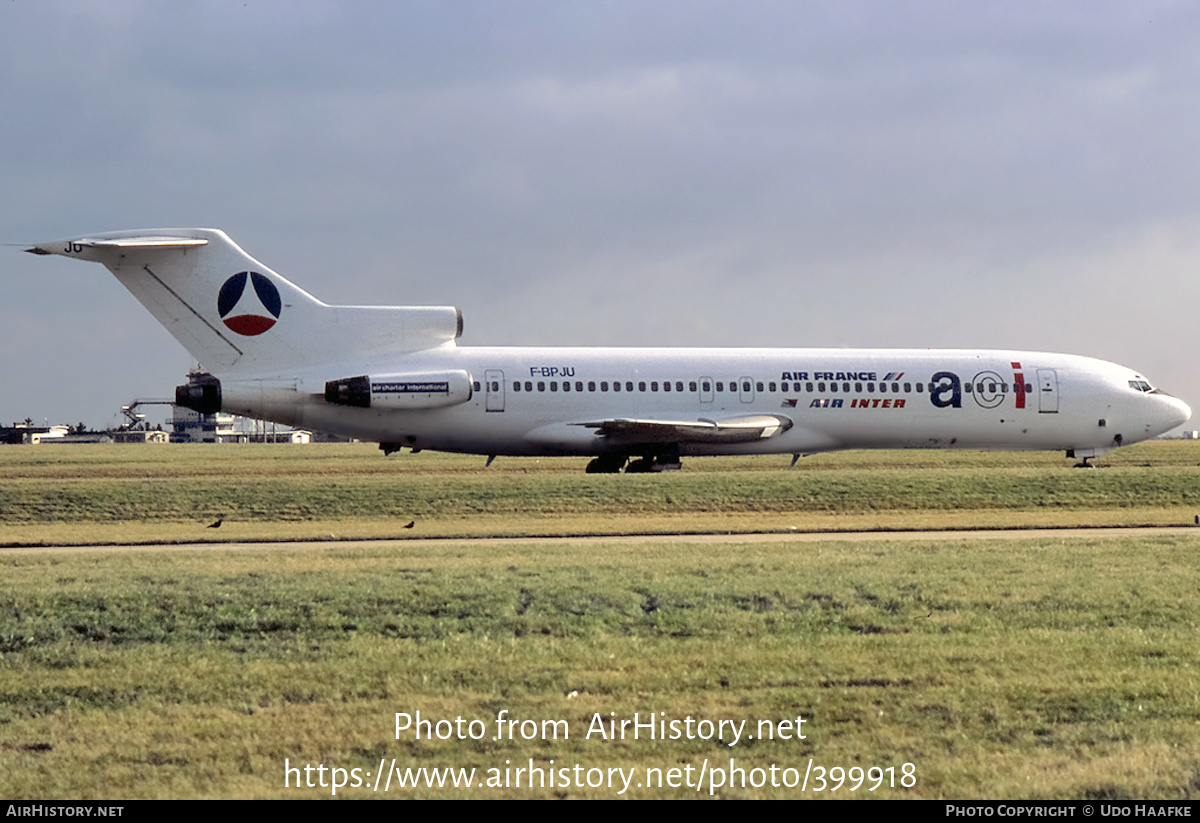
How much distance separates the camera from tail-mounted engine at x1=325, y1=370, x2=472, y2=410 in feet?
101

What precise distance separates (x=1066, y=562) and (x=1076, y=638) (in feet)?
17.5

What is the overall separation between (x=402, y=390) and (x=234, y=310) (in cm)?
466

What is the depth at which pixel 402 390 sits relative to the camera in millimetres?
31188

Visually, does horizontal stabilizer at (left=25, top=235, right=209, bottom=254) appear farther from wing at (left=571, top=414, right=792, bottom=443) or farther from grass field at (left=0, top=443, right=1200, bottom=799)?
grass field at (left=0, top=443, right=1200, bottom=799)

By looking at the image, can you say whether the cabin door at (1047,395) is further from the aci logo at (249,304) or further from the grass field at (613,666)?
the aci logo at (249,304)

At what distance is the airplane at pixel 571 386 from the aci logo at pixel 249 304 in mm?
36

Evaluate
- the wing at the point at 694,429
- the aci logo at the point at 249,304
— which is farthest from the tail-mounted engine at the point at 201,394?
the wing at the point at 694,429

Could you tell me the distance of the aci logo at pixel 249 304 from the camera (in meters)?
30.7

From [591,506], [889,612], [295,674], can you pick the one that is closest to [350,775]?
[295,674]

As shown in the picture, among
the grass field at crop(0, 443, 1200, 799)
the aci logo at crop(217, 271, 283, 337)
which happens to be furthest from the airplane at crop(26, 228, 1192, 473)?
the grass field at crop(0, 443, 1200, 799)

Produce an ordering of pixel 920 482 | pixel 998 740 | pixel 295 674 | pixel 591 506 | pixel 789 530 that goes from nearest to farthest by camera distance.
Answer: pixel 998 740, pixel 295 674, pixel 789 530, pixel 591 506, pixel 920 482
